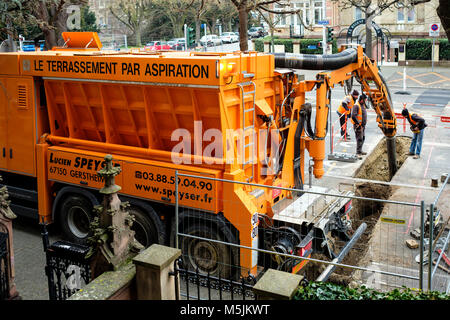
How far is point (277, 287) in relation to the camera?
4980 millimetres

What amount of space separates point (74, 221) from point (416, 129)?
10365 millimetres

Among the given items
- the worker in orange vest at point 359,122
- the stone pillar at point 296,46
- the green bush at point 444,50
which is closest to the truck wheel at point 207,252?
the worker in orange vest at point 359,122

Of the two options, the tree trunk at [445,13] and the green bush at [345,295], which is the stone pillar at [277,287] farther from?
the tree trunk at [445,13]

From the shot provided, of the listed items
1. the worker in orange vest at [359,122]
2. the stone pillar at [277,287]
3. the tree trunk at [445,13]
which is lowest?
the stone pillar at [277,287]

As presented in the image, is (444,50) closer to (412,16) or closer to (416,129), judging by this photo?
(412,16)

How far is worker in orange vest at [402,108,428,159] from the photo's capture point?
51.4ft

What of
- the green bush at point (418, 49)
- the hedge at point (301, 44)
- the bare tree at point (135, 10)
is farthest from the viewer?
→ the bare tree at point (135, 10)

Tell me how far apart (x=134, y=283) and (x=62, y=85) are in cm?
500

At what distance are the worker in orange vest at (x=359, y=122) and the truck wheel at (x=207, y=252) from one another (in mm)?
9019

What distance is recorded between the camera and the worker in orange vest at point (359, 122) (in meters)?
16.5

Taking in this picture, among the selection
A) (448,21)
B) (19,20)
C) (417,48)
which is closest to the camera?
(448,21)

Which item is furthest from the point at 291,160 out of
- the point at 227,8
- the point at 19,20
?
the point at 227,8

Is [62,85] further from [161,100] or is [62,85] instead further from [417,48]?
[417,48]

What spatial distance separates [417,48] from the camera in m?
42.0
